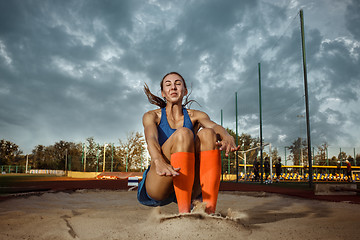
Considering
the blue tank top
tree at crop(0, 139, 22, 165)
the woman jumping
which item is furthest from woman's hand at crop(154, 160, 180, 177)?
tree at crop(0, 139, 22, 165)

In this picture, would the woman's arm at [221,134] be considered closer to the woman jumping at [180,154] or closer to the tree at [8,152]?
the woman jumping at [180,154]

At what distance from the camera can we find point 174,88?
2.18 metres

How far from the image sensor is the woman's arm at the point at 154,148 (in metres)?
1.67

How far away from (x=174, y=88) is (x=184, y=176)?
0.76m

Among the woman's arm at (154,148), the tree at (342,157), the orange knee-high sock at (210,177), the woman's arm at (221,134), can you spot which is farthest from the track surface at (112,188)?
the tree at (342,157)

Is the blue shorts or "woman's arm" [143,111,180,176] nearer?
"woman's arm" [143,111,180,176]

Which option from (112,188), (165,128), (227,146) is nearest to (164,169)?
(227,146)

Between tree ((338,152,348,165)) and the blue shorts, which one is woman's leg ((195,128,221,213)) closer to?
the blue shorts

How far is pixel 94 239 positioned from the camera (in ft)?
5.44

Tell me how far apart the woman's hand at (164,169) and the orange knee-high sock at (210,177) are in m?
0.21

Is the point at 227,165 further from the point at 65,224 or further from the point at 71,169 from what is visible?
the point at 65,224

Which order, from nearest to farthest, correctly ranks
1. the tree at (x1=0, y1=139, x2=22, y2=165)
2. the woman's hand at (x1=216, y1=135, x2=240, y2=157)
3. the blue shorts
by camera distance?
the woman's hand at (x1=216, y1=135, x2=240, y2=157)
the blue shorts
the tree at (x1=0, y1=139, x2=22, y2=165)

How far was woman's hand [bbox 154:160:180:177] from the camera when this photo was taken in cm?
164

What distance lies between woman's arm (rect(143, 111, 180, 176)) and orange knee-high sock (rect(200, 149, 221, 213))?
22 centimetres
